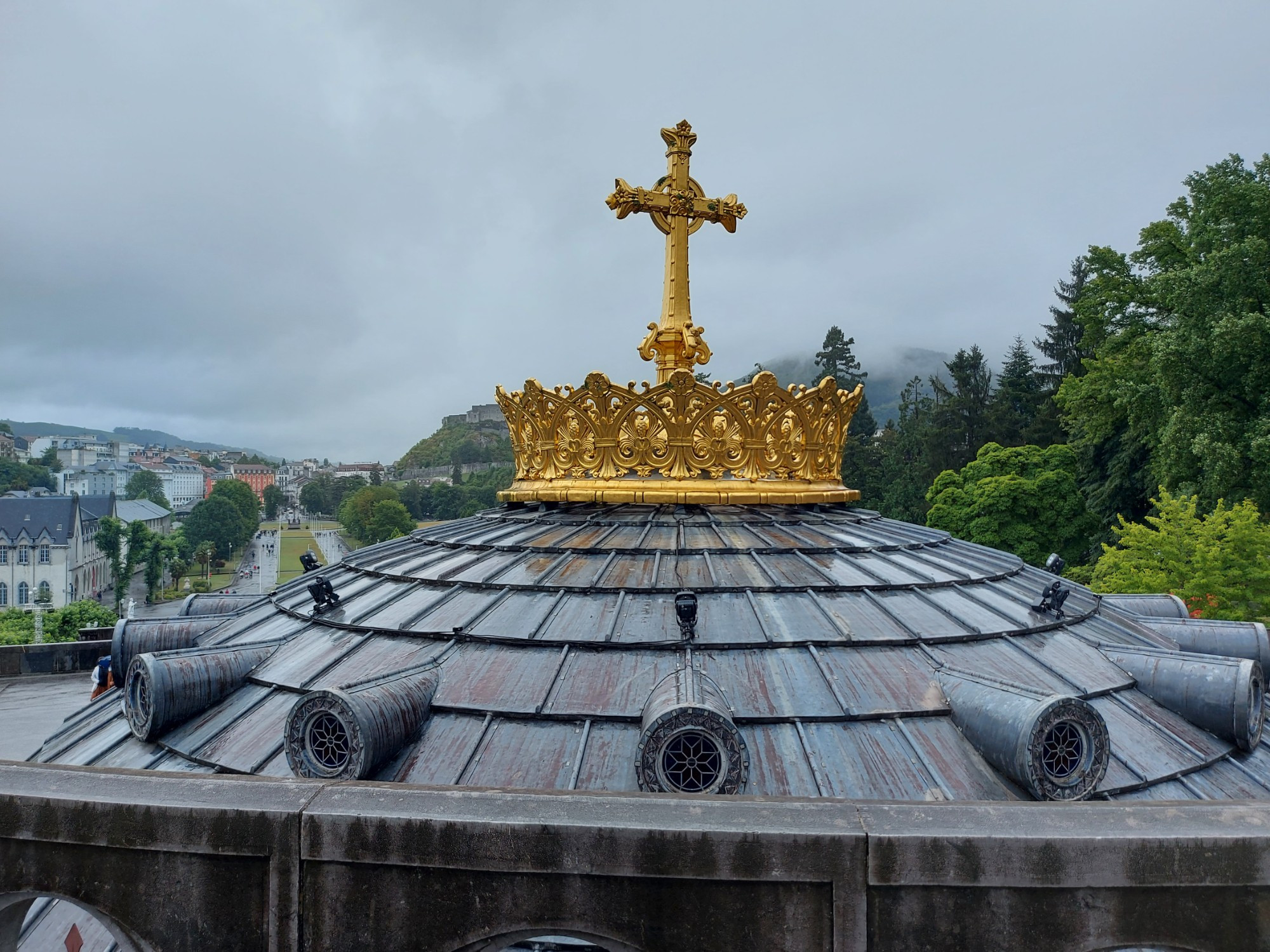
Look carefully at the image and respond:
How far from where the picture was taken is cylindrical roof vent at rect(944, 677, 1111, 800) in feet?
16.9

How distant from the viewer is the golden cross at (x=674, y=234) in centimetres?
1023

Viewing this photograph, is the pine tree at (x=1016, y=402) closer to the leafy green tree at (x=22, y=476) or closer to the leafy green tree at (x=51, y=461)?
the leafy green tree at (x=22, y=476)

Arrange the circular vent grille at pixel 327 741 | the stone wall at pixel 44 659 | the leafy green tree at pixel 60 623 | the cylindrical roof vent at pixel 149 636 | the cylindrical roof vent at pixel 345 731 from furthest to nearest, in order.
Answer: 1. the leafy green tree at pixel 60 623
2. the stone wall at pixel 44 659
3. the cylindrical roof vent at pixel 149 636
4. the circular vent grille at pixel 327 741
5. the cylindrical roof vent at pixel 345 731

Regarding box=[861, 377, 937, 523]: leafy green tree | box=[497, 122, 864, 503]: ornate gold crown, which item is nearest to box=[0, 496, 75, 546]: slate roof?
box=[861, 377, 937, 523]: leafy green tree

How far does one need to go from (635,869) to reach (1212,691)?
5640 millimetres

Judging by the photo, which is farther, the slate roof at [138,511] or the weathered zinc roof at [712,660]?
the slate roof at [138,511]

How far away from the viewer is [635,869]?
3854mm

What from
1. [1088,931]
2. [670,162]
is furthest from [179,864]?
[670,162]

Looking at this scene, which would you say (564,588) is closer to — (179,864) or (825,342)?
(179,864)

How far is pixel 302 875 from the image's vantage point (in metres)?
4.12

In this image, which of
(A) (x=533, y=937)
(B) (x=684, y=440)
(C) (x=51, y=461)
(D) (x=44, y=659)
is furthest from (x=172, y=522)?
(A) (x=533, y=937)

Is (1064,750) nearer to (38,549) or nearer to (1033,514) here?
(1033,514)

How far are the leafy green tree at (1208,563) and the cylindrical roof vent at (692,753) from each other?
2689cm

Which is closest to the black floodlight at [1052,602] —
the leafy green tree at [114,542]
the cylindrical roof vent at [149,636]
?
the cylindrical roof vent at [149,636]
